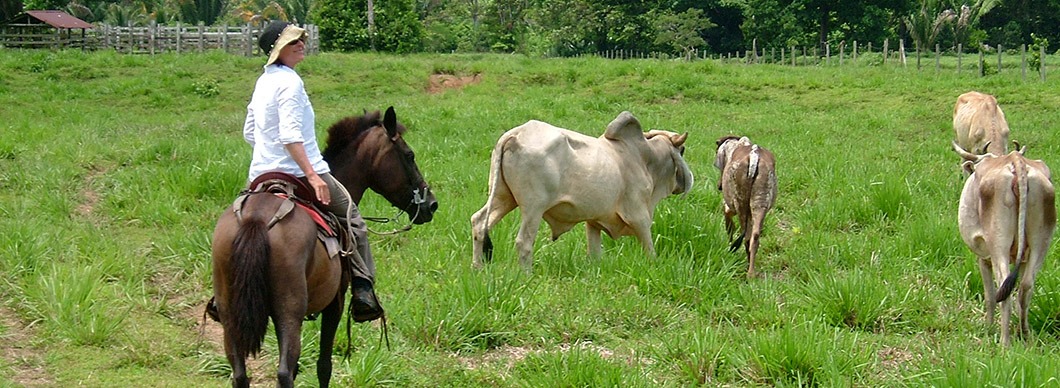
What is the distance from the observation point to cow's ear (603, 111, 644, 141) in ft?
26.5

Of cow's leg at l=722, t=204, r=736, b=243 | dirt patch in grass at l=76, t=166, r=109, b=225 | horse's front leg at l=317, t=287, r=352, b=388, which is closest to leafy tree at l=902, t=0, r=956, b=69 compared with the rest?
cow's leg at l=722, t=204, r=736, b=243

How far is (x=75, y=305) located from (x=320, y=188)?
8.95ft

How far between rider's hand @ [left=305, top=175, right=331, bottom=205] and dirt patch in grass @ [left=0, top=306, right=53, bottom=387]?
2.17 metres

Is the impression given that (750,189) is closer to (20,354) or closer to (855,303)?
(855,303)

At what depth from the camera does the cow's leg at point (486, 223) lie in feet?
24.7

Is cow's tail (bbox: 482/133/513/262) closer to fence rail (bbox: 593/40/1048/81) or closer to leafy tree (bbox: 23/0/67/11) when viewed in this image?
fence rail (bbox: 593/40/1048/81)

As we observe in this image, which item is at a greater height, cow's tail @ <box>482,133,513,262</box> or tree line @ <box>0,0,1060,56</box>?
tree line @ <box>0,0,1060,56</box>

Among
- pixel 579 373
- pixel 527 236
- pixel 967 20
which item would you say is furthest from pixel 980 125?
pixel 967 20

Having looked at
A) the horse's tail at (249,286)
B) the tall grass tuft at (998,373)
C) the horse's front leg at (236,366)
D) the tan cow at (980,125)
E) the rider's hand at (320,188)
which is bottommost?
the tall grass tuft at (998,373)

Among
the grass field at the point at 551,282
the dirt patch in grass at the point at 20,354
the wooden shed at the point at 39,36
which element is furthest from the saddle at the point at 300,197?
the wooden shed at the point at 39,36

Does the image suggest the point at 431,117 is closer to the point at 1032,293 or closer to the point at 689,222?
the point at 689,222

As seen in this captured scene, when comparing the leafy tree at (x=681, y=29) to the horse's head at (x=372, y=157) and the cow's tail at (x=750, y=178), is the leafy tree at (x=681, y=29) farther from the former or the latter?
the horse's head at (x=372, y=157)

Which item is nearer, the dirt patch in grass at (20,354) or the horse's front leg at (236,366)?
the horse's front leg at (236,366)

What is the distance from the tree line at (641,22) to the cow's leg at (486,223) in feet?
91.7
